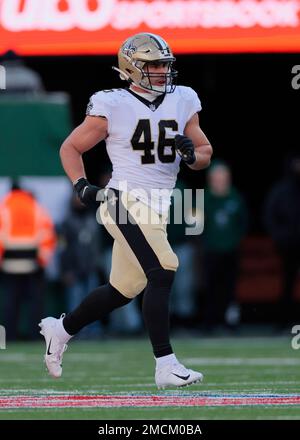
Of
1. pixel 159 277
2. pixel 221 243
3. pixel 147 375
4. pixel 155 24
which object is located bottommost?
pixel 147 375

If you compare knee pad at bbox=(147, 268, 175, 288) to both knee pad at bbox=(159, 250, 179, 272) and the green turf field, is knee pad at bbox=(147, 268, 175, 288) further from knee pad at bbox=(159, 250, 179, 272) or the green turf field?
the green turf field

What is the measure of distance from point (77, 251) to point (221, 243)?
130cm

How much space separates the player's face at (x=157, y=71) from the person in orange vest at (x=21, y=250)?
5367 millimetres

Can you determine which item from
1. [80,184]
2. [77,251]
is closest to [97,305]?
[80,184]

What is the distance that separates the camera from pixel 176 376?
673cm

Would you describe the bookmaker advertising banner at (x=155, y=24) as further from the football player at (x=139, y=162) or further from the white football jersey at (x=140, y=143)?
the white football jersey at (x=140, y=143)

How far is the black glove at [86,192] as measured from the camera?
695 cm

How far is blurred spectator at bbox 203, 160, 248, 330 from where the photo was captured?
1288 centimetres

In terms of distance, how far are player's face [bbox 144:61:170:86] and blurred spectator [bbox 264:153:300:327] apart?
555cm
